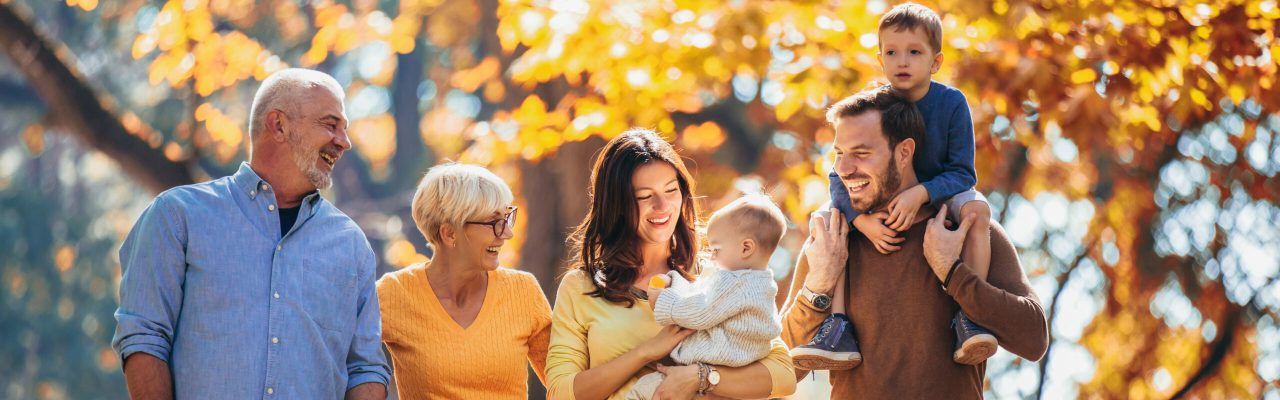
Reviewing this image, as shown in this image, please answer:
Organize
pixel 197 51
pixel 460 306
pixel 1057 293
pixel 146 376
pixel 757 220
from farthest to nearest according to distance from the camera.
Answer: pixel 1057 293, pixel 197 51, pixel 460 306, pixel 757 220, pixel 146 376

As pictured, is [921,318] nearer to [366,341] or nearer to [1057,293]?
[366,341]

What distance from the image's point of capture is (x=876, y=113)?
352cm

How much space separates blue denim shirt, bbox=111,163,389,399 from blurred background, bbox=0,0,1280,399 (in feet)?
4.77

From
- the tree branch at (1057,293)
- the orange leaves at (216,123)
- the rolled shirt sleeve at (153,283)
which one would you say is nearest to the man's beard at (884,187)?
the rolled shirt sleeve at (153,283)

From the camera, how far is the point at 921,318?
3494 millimetres

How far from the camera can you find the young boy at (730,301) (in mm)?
3432

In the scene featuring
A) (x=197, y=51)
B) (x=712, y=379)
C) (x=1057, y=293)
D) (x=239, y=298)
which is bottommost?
(x=1057, y=293)

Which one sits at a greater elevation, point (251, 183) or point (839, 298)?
point (251, 183)

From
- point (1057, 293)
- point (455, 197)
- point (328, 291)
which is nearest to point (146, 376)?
point (328, 291)

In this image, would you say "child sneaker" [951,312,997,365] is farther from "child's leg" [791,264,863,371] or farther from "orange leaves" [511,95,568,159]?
"orange leaves" [511,95,568,159]

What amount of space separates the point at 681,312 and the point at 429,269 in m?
0.81

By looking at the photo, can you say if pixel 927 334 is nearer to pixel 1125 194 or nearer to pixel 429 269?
pixel 429 269

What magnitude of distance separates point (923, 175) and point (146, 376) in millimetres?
1985

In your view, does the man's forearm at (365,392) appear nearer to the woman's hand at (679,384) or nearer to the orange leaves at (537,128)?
the woman's hand at (679,384)
